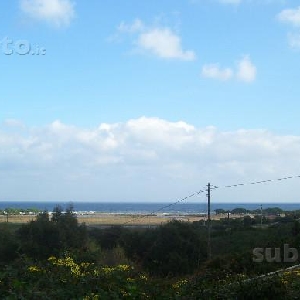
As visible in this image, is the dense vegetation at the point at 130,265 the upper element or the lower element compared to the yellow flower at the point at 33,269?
lower

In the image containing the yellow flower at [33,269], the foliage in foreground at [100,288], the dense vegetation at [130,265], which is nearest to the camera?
the foliage in foreground at [100,288]

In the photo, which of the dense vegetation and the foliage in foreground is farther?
the dense vegetation

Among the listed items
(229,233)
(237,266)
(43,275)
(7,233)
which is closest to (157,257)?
(7,233)

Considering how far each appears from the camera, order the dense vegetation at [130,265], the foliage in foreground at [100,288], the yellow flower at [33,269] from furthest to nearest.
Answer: the yellow flower at [33,269], the dense vegetation at [130,265], the foliage in foreground at [100,288]

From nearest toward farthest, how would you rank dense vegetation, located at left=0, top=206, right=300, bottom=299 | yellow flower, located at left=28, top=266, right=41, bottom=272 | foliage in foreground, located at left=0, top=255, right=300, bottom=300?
foliage in foreground, located at left=0, top=255, right=300, bottom=300 < dense vegetation, located at left=0, top=206, right=300, bottom=299 < yellow flower, located at left=28, top=266, right=41, bottom=272

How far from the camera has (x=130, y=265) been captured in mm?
14703

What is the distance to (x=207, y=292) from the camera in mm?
8094

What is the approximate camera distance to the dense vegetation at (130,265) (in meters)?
7.62

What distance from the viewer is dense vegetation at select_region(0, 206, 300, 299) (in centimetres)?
762

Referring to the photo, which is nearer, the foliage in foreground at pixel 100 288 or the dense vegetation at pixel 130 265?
the foliage in foreground at pixel 100 288

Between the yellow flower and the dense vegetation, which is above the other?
the yellow flower

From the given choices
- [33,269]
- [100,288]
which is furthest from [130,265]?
[100,288]

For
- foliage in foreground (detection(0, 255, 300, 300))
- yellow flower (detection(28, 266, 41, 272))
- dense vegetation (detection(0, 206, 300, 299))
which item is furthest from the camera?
yellow flower (detection(28, 266, 41, 272))

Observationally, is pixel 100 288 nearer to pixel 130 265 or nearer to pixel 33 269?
pixel 33 269
